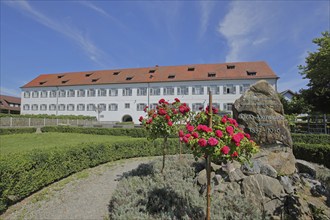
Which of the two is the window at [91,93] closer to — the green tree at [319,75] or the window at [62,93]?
the window at [62,93]

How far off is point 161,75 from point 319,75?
25.7m

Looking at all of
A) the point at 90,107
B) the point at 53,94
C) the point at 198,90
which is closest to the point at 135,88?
the point at 90,107

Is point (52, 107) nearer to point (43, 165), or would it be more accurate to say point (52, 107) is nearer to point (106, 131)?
point (106, 131)

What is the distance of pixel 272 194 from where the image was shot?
4.48 m

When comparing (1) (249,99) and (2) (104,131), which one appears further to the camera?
(2) (104,131)

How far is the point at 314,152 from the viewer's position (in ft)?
29.8

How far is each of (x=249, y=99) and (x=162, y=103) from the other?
3.67 meters

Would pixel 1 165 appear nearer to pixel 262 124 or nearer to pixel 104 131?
pixel 262 124

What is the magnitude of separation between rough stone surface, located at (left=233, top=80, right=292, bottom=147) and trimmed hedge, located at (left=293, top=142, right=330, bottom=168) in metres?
3.44

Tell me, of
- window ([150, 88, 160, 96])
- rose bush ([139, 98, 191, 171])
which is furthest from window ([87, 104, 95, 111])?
rose bush ([139, 98, 191, 171])

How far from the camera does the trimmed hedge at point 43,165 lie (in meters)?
4.74

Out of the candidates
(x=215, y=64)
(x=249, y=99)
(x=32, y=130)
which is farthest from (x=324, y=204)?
(x=215, y=64)

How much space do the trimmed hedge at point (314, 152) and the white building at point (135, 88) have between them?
24467mm

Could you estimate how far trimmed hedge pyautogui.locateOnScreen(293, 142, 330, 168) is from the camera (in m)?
8.63
